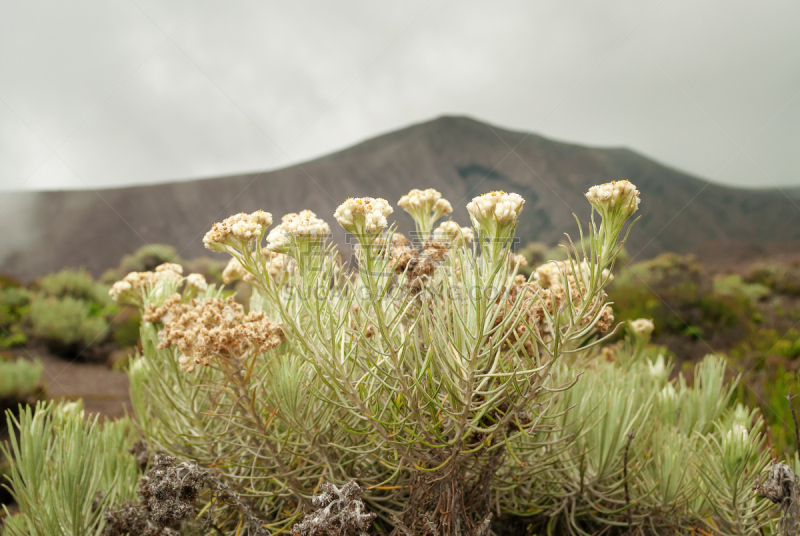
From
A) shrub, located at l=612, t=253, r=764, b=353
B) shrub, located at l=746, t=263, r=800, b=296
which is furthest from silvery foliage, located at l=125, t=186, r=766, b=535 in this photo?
shrub, located at l=746, t=263, r=800, b=296

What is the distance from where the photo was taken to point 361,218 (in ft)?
2.03

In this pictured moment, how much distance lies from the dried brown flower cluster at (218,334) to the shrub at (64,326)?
5401 mm

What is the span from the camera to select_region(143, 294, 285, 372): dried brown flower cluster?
2.52 feet

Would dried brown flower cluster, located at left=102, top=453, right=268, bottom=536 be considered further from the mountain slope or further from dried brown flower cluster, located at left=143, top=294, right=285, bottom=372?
the mountain slope

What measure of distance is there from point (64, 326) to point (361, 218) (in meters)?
6.13

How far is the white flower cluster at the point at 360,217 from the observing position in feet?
1.98

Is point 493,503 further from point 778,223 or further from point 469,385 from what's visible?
point 778,223

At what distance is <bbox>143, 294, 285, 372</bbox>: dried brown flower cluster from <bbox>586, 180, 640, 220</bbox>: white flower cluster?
576mm

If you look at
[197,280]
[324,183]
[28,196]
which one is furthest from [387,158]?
[197,280]

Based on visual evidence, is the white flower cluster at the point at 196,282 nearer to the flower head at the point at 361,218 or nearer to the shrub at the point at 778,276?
the flower head at the point at 361,218

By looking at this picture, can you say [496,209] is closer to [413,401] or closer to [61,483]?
[413,401]

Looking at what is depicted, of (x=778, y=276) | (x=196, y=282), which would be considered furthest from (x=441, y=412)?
(x=778, y=276)

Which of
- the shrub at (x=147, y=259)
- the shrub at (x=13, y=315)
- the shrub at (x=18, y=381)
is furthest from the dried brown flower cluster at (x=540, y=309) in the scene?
the shrub at (x=147, y=259)

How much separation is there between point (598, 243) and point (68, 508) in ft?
3.62
